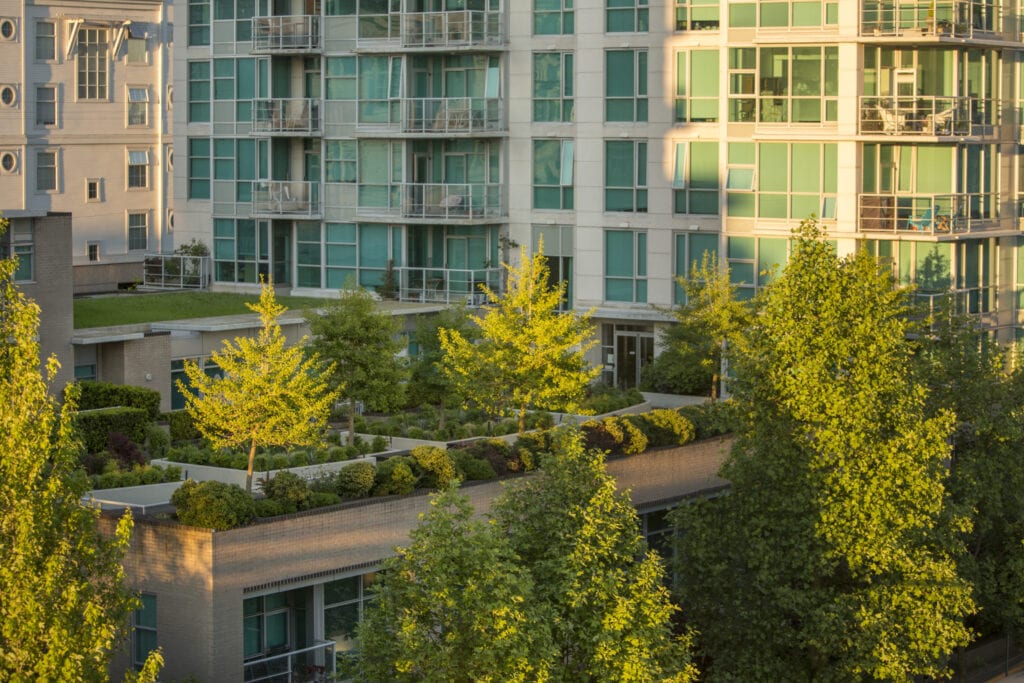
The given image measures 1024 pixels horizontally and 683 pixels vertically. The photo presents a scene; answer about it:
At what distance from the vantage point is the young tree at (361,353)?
43469mm

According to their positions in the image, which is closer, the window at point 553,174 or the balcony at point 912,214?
the balcony at point 912,214

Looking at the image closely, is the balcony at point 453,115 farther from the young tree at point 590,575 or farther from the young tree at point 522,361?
the young tree at point 590,575

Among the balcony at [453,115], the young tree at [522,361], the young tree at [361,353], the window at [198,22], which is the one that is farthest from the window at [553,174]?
the young tree at [361,353]

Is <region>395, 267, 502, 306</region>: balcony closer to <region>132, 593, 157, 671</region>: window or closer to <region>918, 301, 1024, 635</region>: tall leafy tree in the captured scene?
<region>918, 301, 1024, 635</region>: tall leafy tree

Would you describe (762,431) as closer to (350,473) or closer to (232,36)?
(350,473)

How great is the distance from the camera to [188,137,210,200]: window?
64.6m

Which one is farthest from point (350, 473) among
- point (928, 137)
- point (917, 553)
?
point (928, 137)

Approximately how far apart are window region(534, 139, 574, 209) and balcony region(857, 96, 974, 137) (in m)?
9.58

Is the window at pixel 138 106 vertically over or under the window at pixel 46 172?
over

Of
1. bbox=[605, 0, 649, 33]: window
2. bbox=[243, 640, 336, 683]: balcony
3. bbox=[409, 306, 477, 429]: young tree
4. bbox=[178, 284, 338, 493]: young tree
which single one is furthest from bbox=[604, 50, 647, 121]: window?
bbox=[243, 640, 336, 683]: balcony

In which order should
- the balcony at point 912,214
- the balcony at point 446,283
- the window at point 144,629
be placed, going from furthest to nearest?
the balcony at point 446,283 → the balcony at point 912,214 → the window at point 144,629

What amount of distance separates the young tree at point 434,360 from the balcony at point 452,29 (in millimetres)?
12194

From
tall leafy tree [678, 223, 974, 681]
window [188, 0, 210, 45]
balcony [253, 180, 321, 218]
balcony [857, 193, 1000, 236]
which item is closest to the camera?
tall leafy tree [678, 223, 974, 681]

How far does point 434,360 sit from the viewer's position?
47.3 m
